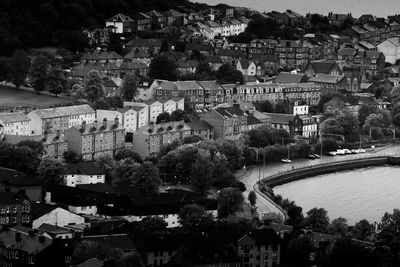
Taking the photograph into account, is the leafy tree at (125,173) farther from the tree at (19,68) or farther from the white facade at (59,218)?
the tree at (19,68)

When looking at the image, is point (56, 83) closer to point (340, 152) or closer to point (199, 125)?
point (199, 125)

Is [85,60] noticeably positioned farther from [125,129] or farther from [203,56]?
[125,129]

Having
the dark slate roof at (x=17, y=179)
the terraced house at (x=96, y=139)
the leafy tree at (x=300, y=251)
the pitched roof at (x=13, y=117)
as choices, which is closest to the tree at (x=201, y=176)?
the terraced house at (x=96, y=139)

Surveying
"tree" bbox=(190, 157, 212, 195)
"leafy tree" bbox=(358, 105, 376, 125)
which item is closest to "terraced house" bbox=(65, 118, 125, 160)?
"tree" bbox=(190, 157, 212, 195)

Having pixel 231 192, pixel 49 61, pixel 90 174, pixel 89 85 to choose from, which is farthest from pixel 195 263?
pixel 49 61

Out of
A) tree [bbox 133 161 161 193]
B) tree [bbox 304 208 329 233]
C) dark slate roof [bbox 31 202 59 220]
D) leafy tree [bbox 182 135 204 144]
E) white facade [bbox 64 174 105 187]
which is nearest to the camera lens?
dark slate roof [bbox 31 202 59 220]

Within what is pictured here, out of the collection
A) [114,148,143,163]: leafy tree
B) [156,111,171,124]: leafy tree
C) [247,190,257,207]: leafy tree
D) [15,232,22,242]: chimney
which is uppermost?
[15,232,22,242]: chimney

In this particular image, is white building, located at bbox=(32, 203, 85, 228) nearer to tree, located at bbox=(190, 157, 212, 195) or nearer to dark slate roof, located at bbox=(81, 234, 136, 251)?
dark slate roof, located at bbox=(81, 234, 136, 251)
